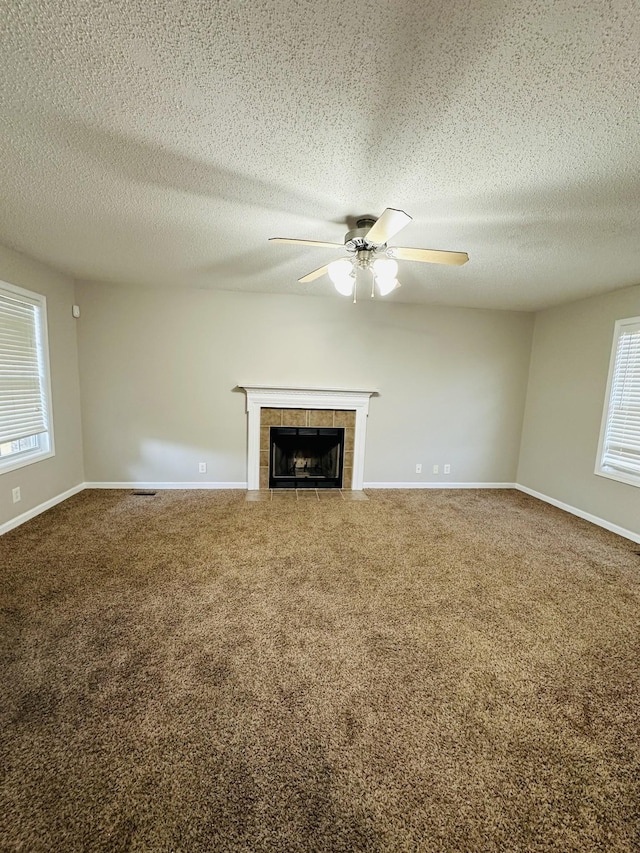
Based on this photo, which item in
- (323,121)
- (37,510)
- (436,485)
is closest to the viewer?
(323,121)

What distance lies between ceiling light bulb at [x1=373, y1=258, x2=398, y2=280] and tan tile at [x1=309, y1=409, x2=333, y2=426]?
87.1 inches

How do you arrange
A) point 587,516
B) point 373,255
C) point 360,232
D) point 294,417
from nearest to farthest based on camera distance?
point 360,232, point 373,255, point 587,516, point 294,417

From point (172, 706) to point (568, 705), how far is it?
1.74 metres

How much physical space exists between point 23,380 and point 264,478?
8.39 ft

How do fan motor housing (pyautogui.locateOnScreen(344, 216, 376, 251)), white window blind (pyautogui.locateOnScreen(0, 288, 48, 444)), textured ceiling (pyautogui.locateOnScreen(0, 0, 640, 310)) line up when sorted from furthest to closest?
1. white window blind (pyautogui.locateOnScreen(0, 288, 48, 444))
2. fan motor housing (pyautogui.locateOnScreen(344, 216, 376, 251))
3. textured ceiling (pyautogui.locateOnScreen(0, 0, 640, 310))

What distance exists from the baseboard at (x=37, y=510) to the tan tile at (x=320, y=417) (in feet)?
9.22

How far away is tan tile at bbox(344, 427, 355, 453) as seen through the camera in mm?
4309

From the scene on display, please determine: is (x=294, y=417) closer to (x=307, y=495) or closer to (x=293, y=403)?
(x=293, y=403)

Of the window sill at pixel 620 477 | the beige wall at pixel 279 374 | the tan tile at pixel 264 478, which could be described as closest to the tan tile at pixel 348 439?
the beige wall at pixel 279 374

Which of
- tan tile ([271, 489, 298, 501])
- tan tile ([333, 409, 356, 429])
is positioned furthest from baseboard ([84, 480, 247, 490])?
tan tile ([333, 409, 356, 429])

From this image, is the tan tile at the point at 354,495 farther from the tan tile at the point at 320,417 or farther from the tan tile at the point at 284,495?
the tan tile at the point at 320,417

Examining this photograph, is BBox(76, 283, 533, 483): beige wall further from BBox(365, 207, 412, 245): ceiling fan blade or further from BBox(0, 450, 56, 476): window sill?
BBox(365, 207, 412, 245): ceiling fan blade

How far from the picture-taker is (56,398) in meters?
3.47

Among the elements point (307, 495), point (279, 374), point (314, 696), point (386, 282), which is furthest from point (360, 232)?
point (307, 495)
